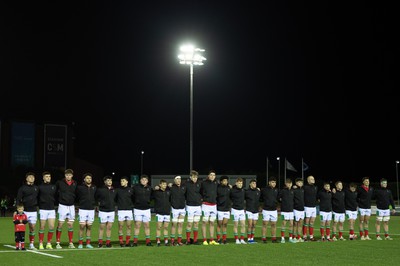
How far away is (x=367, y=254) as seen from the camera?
16.3 meters

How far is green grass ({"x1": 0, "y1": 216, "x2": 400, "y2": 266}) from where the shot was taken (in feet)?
46.9

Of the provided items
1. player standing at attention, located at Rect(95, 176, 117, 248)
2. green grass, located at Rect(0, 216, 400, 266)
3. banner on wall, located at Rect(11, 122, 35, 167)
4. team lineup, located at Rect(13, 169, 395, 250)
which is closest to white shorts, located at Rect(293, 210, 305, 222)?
team lineup, located at Rect(13, 169, 395, 250)

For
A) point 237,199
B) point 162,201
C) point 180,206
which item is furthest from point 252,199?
point 162,201

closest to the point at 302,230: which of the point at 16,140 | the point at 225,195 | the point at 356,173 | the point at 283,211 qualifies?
the point at 283,211

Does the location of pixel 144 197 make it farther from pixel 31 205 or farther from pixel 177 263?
pixel 177 263

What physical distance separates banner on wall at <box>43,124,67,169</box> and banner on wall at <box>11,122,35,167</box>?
1.81m

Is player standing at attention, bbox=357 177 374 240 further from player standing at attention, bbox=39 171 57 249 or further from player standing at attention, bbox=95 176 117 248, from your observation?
player standing at attention, bbox=39 171 57 249

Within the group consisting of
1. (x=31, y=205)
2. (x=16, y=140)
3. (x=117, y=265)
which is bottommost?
(x=117, y=265)

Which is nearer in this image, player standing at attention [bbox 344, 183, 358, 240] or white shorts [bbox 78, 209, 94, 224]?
white shorts [bbox 78, 209, 94, 224]

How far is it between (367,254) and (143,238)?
8.80m

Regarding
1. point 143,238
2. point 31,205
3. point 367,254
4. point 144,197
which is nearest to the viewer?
point 367,254

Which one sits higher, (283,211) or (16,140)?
(16,140)

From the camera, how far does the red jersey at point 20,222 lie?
1725 cm

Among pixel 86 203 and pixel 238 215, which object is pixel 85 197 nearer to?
pixel 86 203
